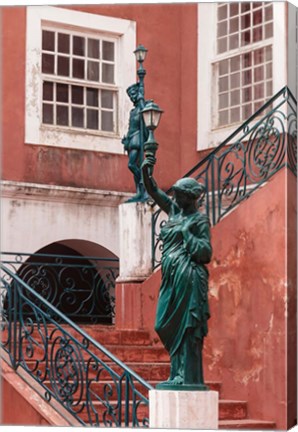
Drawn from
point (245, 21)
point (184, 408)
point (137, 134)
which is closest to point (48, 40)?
point (137, 134)

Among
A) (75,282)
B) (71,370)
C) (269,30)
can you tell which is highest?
(269,30)

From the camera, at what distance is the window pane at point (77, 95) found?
14.2m

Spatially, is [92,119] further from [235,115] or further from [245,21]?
[245,21]

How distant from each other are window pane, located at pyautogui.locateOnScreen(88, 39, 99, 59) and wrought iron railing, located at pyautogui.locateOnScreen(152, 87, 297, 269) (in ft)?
5.42

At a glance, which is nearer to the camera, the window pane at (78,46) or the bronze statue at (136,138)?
the bronze statue at (136,138)

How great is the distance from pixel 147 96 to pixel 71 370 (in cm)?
385

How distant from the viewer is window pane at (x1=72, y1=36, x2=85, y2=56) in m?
14.3

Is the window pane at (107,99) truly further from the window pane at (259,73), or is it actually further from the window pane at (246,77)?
the window pane at (259,73)

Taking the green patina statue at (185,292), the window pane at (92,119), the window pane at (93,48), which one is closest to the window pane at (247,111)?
the window pane at (92,119)

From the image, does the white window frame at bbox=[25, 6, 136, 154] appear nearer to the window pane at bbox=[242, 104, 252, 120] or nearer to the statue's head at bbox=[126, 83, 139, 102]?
the statue's head at bbox=[126, 83, 139, 102]

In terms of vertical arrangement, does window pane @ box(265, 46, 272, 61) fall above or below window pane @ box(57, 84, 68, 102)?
above

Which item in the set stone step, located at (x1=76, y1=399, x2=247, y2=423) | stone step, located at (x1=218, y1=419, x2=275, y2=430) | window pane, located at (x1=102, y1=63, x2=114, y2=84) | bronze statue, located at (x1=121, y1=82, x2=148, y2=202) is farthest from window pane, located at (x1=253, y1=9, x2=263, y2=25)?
stone step, located at (x1=218, y1=419, x2=275, y2=430)

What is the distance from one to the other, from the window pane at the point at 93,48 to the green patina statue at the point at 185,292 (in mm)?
4511

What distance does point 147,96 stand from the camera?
1433 centimetres
